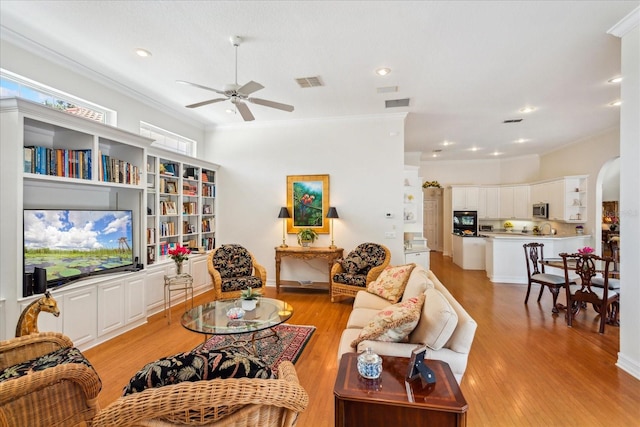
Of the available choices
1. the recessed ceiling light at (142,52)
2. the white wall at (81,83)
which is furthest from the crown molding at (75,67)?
the recessed ceiling light at (142,52)

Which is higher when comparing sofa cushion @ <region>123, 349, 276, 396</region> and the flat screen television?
the flat screen television

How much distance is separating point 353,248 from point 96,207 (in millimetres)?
4032

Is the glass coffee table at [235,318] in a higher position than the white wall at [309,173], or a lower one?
lower

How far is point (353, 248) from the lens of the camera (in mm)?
5625

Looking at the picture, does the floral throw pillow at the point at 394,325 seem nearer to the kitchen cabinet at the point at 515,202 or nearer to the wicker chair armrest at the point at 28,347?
the wicker chair armrest at the point at 28,347

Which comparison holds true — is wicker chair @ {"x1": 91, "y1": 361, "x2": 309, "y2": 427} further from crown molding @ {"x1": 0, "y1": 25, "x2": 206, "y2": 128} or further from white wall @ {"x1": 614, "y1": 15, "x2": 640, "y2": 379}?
crown molding @ {"x1": 0, "y1": 25, "x2": 206, "y2": 128}

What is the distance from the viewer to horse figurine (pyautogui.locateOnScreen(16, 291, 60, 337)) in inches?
84.4

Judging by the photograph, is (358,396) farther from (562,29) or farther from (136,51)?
(136,51)

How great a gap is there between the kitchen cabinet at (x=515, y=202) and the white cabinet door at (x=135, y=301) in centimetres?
931

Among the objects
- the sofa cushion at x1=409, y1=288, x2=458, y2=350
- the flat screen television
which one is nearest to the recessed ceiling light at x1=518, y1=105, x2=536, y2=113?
the sofa cushion at x1=409, y1=288, x2=458, y2=350

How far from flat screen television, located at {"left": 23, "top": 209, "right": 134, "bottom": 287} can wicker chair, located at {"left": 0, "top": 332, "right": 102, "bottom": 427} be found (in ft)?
4.03

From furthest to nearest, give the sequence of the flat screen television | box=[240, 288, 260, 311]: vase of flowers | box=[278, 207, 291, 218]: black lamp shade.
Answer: box=[278, 207, 291, 218]: black lamp shade → box=[240, 288, 260, 311]: vase of flowers → the flat screen television

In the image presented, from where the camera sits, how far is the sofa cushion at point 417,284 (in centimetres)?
275

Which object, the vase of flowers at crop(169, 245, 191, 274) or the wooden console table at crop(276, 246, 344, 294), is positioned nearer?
the vase of flowers at crop(169, 245, 191, 274)
